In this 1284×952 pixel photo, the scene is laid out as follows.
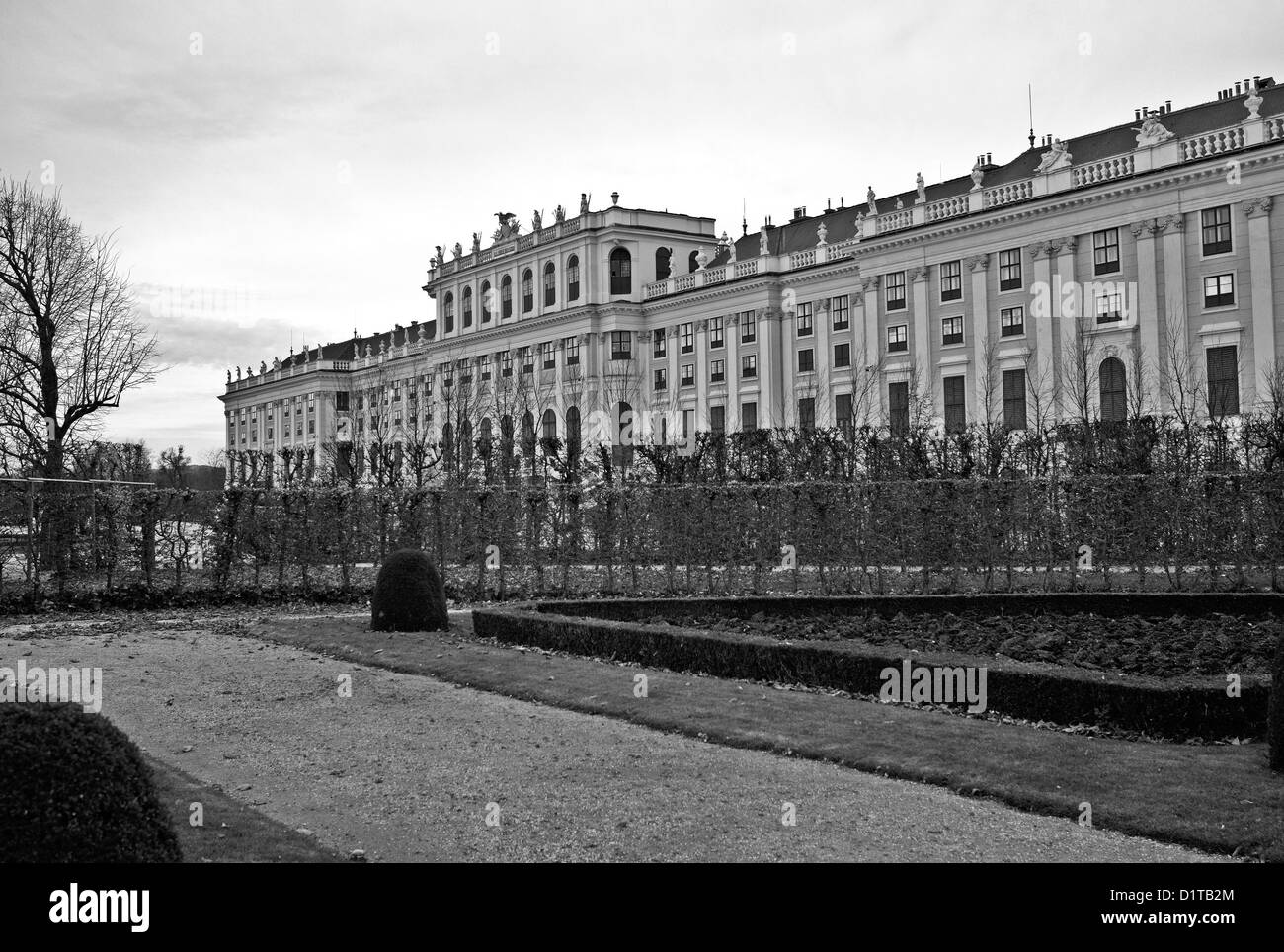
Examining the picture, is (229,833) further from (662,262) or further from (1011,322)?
(662,262)

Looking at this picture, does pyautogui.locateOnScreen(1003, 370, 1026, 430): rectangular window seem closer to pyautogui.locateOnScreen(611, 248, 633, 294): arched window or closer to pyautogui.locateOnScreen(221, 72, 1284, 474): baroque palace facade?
pyautogui.locateOnScreen(221, 72, 1284, 474): baroque palace facade

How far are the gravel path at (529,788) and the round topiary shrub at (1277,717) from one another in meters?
1.76

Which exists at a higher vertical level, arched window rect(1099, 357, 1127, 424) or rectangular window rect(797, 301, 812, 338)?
rectangular window rect(797, 301, 812, 338)

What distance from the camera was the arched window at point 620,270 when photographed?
63500 millimetres

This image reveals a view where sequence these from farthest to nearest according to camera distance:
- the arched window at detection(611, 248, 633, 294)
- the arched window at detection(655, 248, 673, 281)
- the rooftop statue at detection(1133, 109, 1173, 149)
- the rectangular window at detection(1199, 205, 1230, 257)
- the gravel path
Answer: the arched window at detection(655, 248, 673, 281)
the arched window at detection(611, 248, 633, 294)
the rooftop statue at detection(1133, 109, 1173, 149)
the rectangular window at detection(1199, 205, 1230, 257)
the gravel path

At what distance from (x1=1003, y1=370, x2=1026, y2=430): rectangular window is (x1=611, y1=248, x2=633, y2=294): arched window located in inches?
1027

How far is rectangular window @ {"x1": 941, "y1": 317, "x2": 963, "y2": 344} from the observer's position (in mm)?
45594

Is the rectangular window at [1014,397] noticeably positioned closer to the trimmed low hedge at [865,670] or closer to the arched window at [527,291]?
the trimmed low hedge at [865,670]

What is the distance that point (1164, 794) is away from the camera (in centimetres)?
666

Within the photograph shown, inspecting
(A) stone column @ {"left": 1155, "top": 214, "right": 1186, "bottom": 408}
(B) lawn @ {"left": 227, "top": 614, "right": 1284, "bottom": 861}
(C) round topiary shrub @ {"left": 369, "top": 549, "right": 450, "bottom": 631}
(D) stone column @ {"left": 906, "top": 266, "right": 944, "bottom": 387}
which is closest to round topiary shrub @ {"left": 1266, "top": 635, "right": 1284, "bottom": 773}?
(B) lawn @ {"left": 227, "top": 614, "right": 1284, "bottom": 861}
